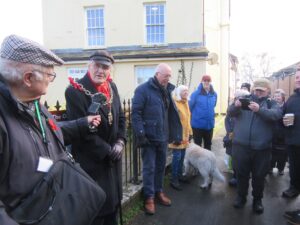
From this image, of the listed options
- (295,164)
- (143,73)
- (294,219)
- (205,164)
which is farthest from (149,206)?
(143,73)

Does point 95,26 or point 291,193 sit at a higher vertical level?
point 95,26

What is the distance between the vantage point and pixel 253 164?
4.62 meters

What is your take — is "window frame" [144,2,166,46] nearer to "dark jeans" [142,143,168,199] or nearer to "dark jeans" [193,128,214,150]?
"dark jeans" [193,128,214,150]

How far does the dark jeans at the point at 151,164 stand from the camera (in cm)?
452

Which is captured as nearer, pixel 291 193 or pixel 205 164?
pixel 291 193

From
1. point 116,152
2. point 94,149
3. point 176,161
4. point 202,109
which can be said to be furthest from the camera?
point 202,109

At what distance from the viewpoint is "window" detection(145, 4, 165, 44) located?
15.9 m

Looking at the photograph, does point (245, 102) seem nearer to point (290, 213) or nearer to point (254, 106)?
point (254, 106)

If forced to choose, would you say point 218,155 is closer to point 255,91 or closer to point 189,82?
point 255,91

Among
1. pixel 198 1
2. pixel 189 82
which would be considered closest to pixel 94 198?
pixel 189 82

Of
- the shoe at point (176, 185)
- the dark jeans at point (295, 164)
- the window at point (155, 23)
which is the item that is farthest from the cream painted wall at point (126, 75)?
the dark jeans at point (295, 164)

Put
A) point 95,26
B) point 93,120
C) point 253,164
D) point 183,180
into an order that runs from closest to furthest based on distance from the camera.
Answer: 1. point 93,120
2. point 253,164
3. point 183,180
4. point 95,26

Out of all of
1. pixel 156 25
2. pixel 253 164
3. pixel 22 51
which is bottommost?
pixel 253 164

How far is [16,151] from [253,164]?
3893 millimetres
